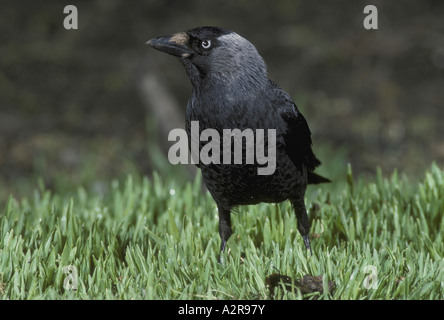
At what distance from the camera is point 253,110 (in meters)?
2.74

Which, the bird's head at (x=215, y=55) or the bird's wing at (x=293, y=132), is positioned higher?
the bird's head at (x=215, y=55)

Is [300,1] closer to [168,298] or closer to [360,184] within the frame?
[360,184]

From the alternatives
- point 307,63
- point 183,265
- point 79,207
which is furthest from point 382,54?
point 183,265

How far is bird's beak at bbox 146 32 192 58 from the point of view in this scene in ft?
8.71

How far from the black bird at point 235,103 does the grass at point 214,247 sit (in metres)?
0.33

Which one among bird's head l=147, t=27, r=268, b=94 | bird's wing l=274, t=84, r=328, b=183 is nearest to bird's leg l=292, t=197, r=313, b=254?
bird's wing l=274, t=84, r=328, b=183

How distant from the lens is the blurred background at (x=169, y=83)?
610 centimetres

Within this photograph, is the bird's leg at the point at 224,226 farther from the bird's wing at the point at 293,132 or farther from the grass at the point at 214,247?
the bird's wing at the point at 293,132

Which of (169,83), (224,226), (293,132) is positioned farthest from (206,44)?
(169,83)

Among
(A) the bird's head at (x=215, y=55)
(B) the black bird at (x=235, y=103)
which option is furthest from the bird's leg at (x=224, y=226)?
(A) the bird's head at (x=215, y=55)

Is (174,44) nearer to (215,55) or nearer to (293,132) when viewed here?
(215,55)

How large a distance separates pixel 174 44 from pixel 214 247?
1.13m

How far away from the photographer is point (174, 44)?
2.68 metres

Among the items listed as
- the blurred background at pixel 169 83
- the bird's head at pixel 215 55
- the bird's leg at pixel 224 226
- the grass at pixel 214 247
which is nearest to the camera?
the grass at pixel 214 247
